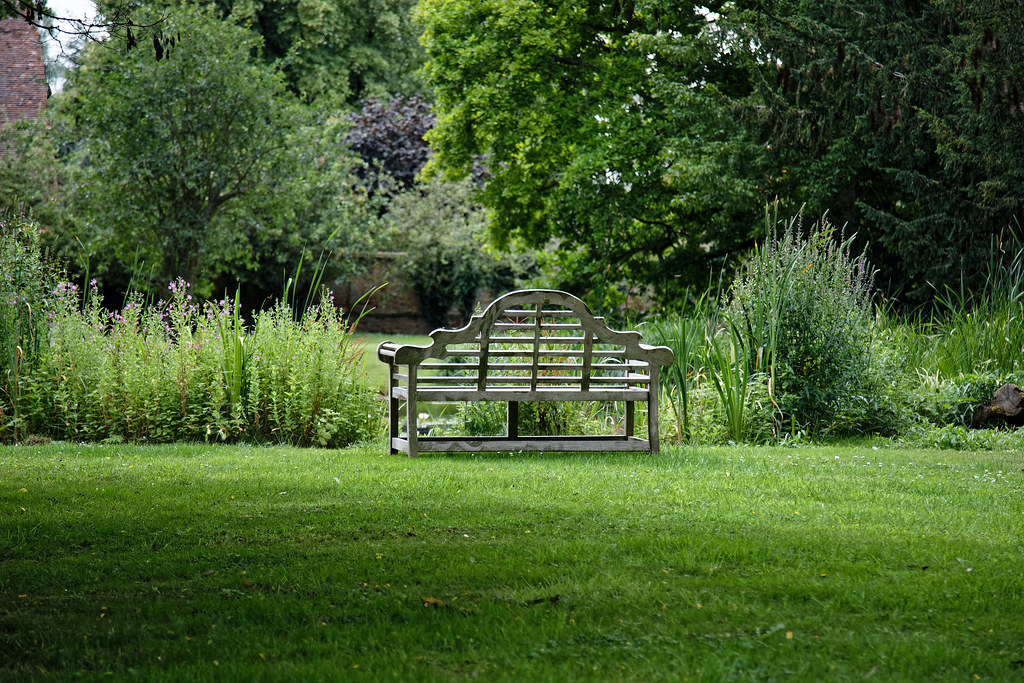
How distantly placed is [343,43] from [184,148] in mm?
15013

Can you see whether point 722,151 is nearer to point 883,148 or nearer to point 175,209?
point 883,148

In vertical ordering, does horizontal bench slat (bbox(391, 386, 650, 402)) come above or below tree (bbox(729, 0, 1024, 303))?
below

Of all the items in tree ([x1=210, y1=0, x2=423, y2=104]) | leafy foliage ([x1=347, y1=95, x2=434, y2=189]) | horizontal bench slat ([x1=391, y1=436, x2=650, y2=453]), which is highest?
tree ([x1=210, y1=0, x2=423, y2=104])

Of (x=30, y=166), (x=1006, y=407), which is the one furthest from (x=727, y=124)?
(x=30, y=166)

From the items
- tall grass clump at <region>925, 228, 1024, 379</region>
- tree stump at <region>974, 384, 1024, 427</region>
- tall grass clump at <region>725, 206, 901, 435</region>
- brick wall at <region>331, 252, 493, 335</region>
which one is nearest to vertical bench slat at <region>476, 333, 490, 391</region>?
tall grass clump at <region>725, 206, 901, 435</region>

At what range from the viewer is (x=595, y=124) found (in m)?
18.2

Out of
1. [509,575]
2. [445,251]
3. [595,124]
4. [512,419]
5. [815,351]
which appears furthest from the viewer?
[445,251]

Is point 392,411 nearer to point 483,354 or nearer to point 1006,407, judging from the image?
point 483,354

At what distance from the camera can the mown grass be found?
2.61 metres

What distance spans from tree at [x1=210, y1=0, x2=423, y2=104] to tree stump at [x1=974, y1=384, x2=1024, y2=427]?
24.8 m

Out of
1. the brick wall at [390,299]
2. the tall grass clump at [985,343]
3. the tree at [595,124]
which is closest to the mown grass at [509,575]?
the tall grass clump at [985,343]

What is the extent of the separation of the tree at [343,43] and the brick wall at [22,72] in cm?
701

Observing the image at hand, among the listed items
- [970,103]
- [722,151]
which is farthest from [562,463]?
[722,151]

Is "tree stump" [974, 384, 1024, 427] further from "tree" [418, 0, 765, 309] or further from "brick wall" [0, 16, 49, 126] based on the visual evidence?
"brick wall" [0, 16, 49, 126]
